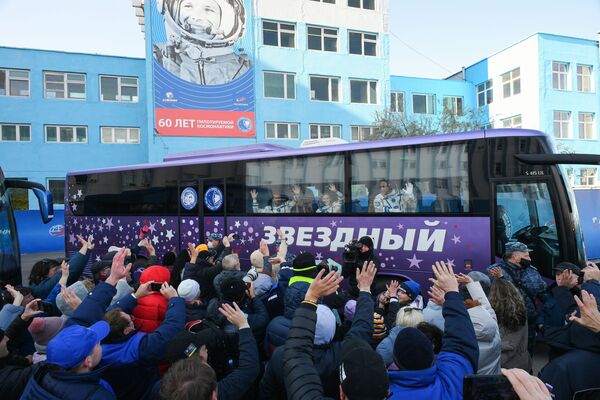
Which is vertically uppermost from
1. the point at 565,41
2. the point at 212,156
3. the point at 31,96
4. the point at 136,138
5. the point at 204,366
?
the point at 565,41

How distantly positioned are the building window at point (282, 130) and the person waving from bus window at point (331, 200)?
18.3 metres

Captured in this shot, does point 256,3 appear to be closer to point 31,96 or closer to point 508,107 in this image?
point 31,96

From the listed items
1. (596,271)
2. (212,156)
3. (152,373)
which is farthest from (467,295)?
(212,156)

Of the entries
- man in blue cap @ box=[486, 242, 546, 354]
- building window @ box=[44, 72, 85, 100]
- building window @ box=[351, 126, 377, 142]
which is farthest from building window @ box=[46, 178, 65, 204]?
man in blue cap @ box=[486, 242, 546, 354]

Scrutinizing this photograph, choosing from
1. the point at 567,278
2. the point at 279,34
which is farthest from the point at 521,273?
the point at 279,34

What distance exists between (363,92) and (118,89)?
15.1 metres

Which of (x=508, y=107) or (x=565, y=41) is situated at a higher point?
(x=565, y=41)

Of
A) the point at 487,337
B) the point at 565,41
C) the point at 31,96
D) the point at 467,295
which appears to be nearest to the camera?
the point at 487,337

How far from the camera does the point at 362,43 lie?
95.7 ft

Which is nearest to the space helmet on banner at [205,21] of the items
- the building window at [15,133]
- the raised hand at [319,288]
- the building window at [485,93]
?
the building window at [15,133]

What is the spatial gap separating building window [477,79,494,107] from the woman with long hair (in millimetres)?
32067

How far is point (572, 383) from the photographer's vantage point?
2.73m

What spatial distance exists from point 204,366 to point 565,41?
35.2 meters

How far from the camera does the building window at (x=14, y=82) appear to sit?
77.4 ft
